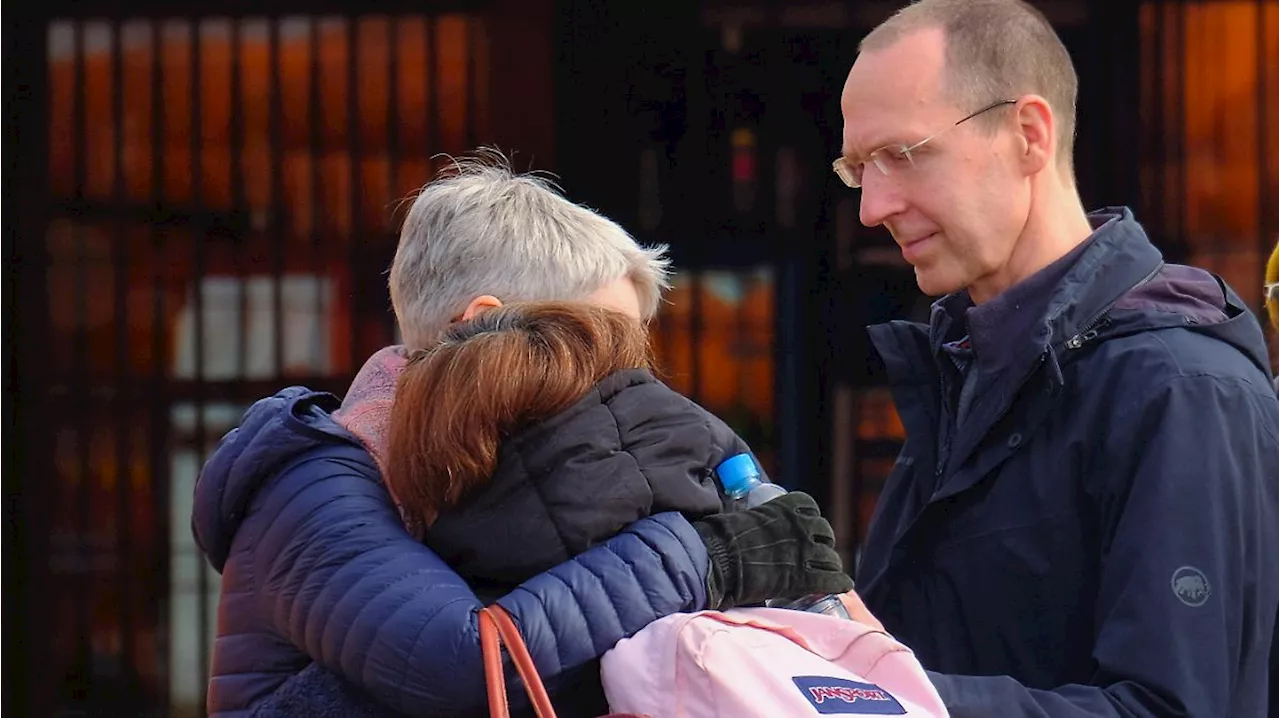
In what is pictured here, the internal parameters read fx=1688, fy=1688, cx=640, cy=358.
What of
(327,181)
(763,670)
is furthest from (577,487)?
(327,181)

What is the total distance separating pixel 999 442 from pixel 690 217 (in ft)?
9.32

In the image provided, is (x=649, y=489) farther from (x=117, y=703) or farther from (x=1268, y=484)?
(x=117, y=703)

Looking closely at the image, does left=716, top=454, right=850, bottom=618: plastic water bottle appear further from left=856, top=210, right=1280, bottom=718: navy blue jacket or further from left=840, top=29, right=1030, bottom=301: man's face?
left=840, top=29, right=1030, bottom=301: man's face

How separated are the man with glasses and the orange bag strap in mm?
473

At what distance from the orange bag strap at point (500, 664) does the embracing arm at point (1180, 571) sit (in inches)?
18.4

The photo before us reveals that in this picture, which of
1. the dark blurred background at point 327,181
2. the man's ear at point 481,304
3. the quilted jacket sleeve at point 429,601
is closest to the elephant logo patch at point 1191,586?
the quilted jacket sleeve at point 429,601

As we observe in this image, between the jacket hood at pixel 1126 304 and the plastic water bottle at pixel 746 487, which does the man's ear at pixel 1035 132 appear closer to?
the jacket hood at pixel 1126 304

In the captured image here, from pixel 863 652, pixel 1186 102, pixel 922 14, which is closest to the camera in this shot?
pixel 863 652

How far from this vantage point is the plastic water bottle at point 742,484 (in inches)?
70.5

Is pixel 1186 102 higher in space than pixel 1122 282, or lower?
higher

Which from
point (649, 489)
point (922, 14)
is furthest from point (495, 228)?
point (922, 14)

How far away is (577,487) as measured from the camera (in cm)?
167

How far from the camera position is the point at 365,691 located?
5.60 ft

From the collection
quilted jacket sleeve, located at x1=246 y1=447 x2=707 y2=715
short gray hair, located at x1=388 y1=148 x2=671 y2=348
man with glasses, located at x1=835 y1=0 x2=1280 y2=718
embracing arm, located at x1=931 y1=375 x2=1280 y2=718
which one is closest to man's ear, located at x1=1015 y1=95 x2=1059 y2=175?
man with glasses, located at x1=835 y1=0 x2=1280 y2=718
